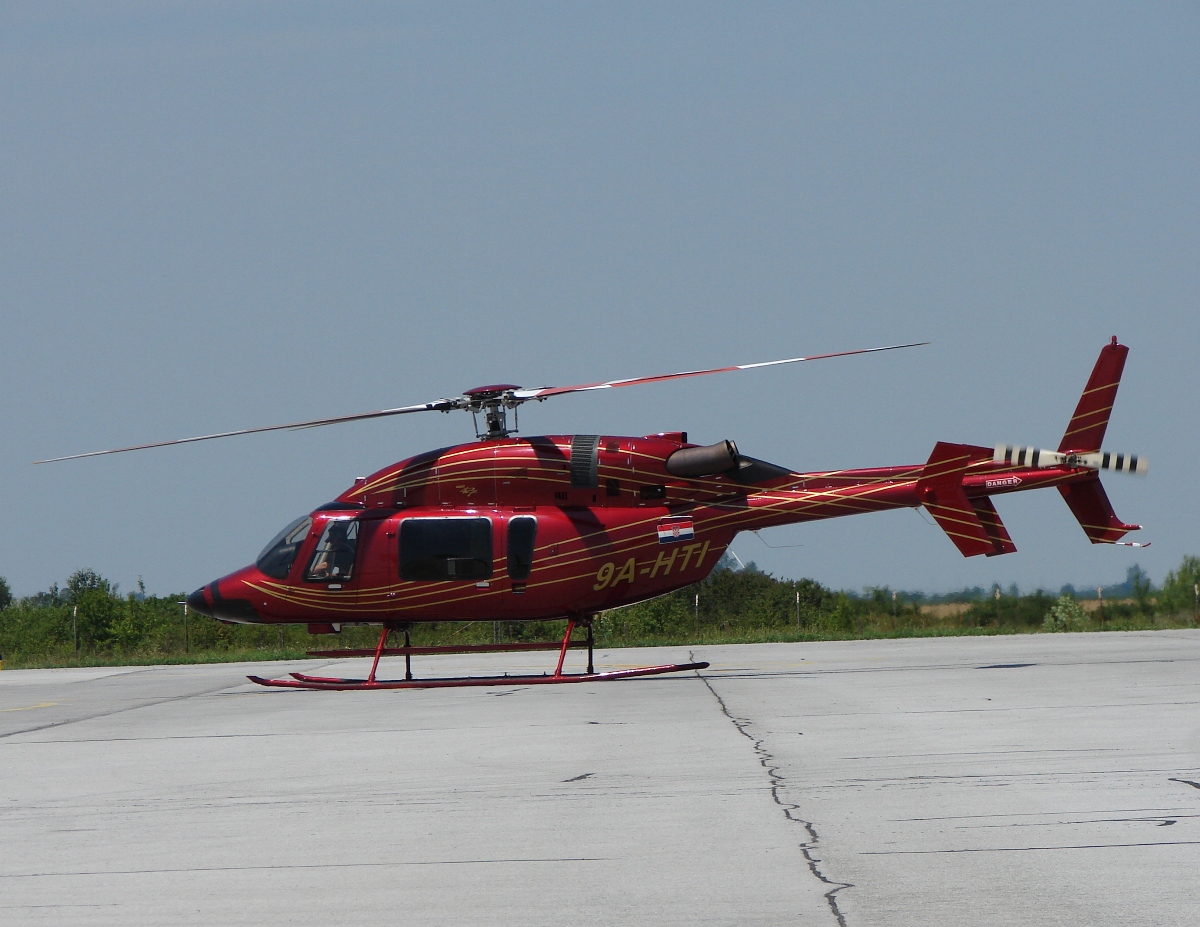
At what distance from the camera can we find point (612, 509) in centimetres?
1870

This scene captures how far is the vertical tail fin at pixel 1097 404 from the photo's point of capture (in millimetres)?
18516

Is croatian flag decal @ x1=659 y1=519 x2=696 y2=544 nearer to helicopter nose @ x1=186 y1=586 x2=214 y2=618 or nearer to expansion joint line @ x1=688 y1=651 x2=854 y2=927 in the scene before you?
expansion joint line @ x1=688 y1=651 x2=854 y2=927

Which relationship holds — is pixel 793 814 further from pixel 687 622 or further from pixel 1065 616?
pixel 687 622

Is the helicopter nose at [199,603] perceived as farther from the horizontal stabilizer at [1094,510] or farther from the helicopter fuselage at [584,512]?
the horizontal stabilizer at [1094,510]

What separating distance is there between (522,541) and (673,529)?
2343 mm

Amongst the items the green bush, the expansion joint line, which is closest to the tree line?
the green bush

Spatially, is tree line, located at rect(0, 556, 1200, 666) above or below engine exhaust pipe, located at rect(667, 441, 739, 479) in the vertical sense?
below

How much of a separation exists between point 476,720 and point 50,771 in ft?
14.5

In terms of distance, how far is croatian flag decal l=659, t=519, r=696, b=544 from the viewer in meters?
18.5

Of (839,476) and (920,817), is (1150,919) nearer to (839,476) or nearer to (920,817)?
(920,817)

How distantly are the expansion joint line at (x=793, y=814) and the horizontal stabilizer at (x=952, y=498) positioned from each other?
6981 mm

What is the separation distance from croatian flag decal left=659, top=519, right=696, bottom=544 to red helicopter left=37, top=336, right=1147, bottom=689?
0.02m

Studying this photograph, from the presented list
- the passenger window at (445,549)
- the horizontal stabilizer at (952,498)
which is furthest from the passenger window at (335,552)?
the horizontal stabilizer at (952,498)

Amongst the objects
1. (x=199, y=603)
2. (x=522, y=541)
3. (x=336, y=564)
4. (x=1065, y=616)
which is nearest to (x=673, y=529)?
(x=522, y=541)
